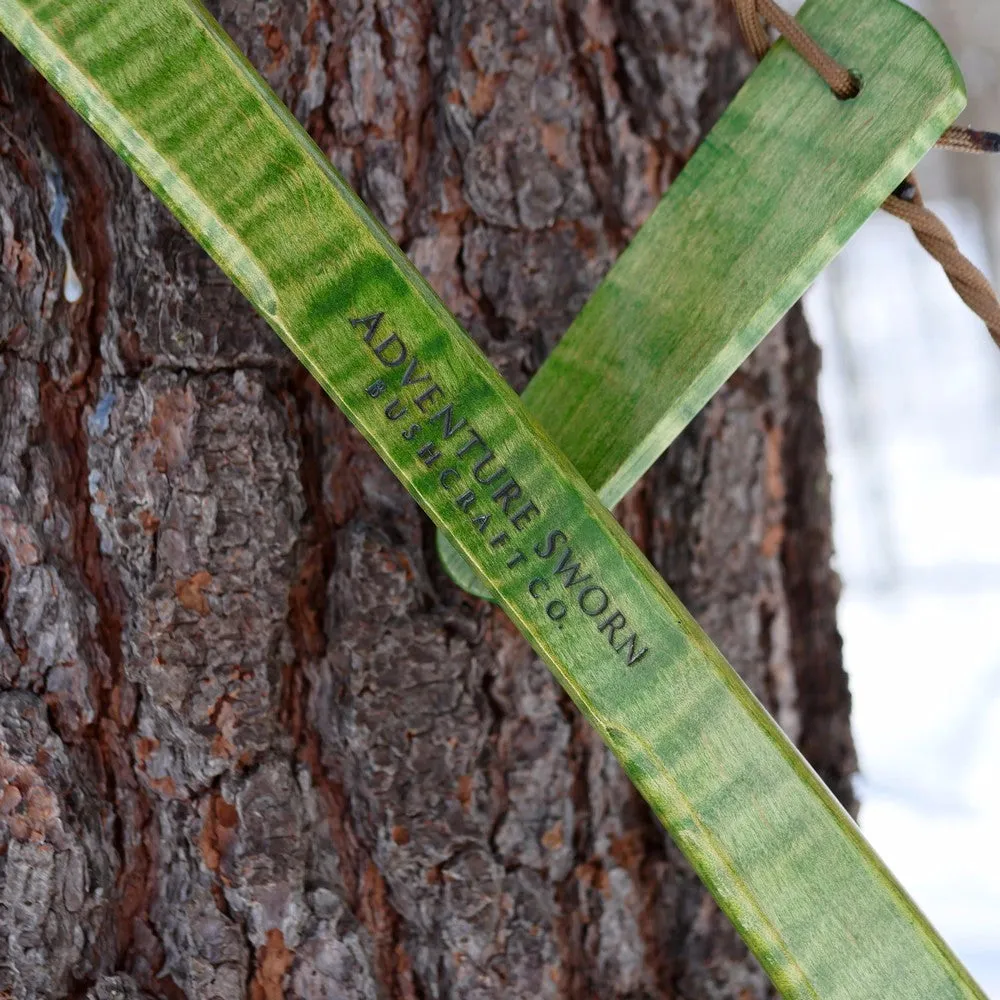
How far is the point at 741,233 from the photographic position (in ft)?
1.77

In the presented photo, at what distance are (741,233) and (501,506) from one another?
202 mm

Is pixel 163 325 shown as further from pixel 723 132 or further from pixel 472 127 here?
pixel 723 132

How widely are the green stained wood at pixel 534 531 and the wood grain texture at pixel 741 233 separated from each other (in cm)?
8

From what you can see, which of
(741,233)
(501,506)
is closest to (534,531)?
(501,506)

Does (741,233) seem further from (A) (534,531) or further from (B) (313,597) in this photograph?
(B) (313,597)

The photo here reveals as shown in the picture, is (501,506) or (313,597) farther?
(313,597)

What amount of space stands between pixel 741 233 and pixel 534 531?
0.20 m

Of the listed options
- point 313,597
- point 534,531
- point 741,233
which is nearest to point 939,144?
point 741,233

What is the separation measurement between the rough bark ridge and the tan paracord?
0.18 meters

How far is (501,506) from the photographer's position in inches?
18.8

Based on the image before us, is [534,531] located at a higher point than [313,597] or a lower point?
lower

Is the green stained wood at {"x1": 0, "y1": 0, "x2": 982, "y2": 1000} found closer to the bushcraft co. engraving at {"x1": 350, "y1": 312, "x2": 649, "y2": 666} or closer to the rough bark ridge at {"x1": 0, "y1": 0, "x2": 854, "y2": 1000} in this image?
the bushcraft co. engraving at {"x1": 350, "y1": 312, "x2": 649, "y2": 666}

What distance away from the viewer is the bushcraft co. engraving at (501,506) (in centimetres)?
48

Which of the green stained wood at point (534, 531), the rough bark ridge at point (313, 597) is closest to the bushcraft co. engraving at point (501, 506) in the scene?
the green stained wood at point (534, 531)
